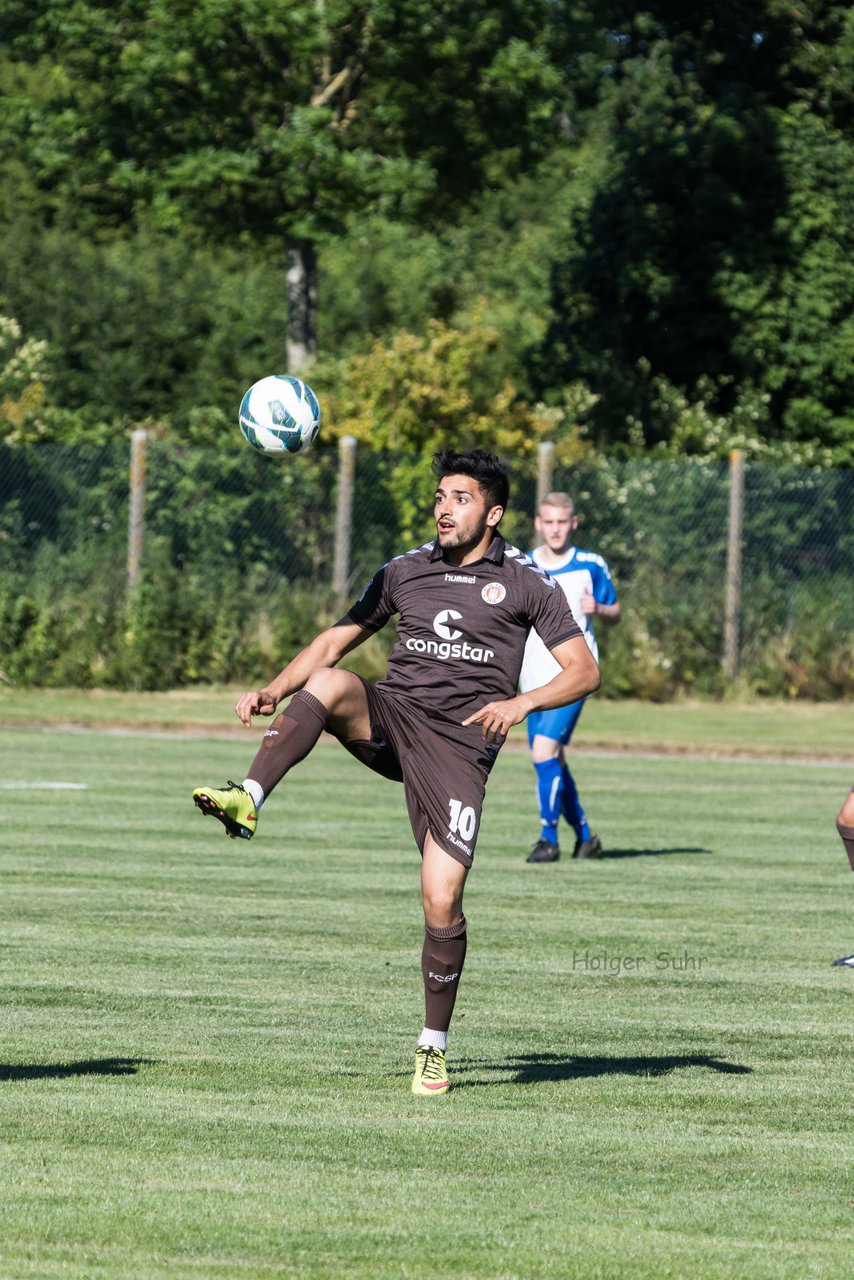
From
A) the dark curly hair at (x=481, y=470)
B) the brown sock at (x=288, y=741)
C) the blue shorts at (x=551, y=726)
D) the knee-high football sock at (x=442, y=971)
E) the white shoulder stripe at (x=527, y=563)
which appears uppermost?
the dark curly hair at (x=481, y=470)

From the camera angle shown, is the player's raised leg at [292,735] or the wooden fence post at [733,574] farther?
the wooden fence post at [733,574]

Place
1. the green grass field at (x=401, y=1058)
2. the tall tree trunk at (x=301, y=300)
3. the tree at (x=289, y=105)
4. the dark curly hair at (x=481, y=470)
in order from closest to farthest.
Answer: the green grass field at (x=401, y=1058), the dark curly hair at (x=481, y=470), the tree at (x=289, y=105), the tall tree trunk at (x=301, y=300)

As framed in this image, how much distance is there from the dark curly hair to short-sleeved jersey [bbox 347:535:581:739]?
20 centimetres

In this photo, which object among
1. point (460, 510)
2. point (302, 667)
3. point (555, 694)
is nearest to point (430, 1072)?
point (555, 694)

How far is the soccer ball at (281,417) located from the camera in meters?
9.88

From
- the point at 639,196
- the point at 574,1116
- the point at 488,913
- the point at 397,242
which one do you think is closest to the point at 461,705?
the point at 574,1116

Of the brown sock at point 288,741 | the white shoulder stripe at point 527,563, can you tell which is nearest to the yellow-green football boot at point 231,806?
the brown sock at point 288,741

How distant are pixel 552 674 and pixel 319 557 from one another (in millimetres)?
12561

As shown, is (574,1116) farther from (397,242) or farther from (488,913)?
(397,242)

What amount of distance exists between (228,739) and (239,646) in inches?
164

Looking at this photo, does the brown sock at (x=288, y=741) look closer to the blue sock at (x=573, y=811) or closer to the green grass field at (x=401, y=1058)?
the green grass field at (x=401, y=1058)

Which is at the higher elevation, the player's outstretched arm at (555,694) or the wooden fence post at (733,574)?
the player's outstretched arm at (555,694)

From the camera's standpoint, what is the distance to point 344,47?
40.3m

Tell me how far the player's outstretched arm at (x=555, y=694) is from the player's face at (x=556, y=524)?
6870 millimetres
